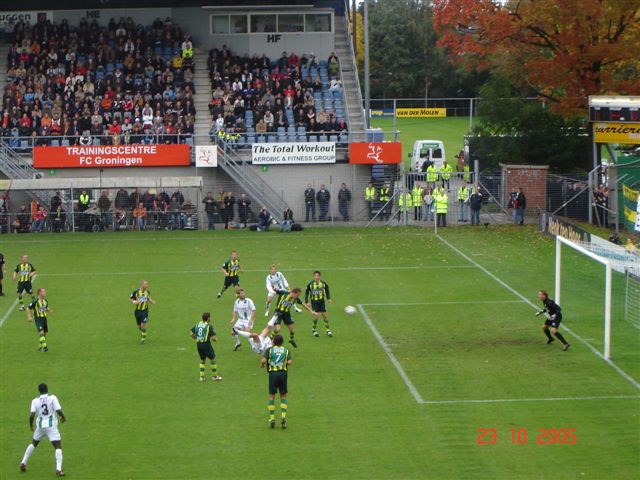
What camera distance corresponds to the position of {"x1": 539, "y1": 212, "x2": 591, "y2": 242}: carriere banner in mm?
36844

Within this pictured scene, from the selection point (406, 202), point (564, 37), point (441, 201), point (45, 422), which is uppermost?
point (564, 37)

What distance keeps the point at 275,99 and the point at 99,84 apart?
29.3 feet

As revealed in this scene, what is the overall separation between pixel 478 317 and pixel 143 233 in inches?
831

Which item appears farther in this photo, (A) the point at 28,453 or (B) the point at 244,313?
(B) the point at 244,313

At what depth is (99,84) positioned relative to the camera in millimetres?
53188

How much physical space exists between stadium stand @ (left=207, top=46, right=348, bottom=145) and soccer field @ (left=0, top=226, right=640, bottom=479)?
11957 mm

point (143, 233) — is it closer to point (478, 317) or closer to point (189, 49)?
point (189, 49)

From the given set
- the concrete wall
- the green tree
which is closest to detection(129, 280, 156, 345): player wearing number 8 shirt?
the concrete wall

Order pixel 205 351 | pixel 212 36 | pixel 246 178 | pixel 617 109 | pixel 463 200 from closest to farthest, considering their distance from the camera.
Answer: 1. pixel 205 351
2. pixel 617 109
3. pixel 463 200
4. pixel 246 178
5. pixel 212 36

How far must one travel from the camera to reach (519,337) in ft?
90.9

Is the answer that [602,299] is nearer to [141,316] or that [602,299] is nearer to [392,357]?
[392,357]

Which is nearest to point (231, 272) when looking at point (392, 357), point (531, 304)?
point (392, 357)

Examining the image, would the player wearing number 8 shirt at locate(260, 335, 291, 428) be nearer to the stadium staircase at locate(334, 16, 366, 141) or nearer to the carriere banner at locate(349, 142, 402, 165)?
the carriere banner at locate(349, 142, 402, 165)
